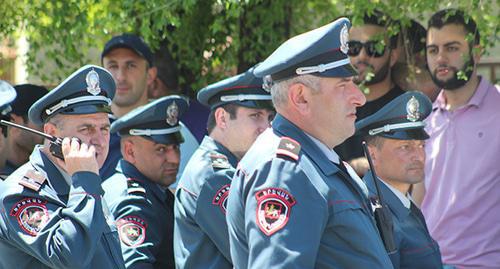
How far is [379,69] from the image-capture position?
7195 mm

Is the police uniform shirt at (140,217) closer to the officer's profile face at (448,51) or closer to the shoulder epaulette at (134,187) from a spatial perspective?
the shoulder epaulette at (134,187)

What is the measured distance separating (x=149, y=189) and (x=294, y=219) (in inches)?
100

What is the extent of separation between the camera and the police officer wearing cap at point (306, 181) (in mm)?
3479

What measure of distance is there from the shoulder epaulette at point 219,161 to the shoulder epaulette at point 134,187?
2.07ft

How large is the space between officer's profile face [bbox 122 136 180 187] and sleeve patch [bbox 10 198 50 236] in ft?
5.33

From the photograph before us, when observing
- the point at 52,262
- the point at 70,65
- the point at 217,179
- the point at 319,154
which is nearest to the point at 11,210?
the point at 52,262

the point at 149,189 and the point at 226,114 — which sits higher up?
the point at 226,114

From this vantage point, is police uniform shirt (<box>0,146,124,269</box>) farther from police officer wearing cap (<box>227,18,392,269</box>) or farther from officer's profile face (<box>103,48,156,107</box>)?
officer's profile face (<box>103,48,156,107</box>)

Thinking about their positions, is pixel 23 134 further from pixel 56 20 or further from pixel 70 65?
pixel 70 65

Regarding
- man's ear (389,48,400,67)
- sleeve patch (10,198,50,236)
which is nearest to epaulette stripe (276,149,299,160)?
sleeve patch (10,198,50,236)

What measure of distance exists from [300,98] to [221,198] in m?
1.47

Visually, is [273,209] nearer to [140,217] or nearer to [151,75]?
[140,217]

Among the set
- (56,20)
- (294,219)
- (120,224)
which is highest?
(56,20)

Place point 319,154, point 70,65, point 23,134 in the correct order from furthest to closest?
point 70,65, point 23,134, point 319,154
